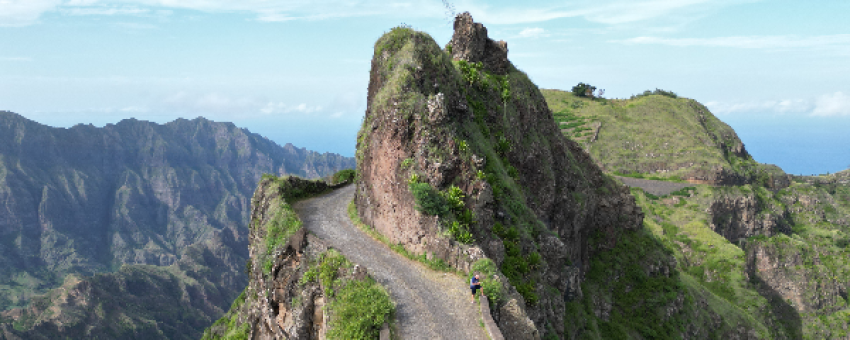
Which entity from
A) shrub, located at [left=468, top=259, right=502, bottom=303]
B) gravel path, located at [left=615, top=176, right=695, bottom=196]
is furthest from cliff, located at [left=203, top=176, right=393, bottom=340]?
gravel path, located at [left=615, top=176, right=695, bottom=196]

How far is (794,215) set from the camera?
112 m

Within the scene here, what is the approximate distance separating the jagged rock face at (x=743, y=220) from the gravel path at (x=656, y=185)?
8.04 metres

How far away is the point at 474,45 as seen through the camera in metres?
40.9

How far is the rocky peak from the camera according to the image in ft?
133

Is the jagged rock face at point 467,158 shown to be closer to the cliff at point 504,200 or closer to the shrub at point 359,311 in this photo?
the cliff at point 504,200

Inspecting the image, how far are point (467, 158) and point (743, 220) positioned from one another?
329ft

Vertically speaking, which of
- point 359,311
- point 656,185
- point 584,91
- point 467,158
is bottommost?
point 359,311

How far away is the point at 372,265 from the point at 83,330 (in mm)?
160488

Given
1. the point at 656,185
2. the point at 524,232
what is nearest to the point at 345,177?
the point at 524,232

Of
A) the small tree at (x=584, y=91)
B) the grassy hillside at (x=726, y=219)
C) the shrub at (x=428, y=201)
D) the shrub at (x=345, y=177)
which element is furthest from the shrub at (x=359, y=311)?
the small tree at (x=584, y=91)

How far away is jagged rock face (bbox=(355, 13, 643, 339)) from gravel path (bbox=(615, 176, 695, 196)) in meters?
68.8

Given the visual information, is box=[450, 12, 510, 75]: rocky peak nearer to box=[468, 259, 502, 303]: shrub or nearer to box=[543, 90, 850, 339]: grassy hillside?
box=[543, 90, 850, 339]: grassy hillside

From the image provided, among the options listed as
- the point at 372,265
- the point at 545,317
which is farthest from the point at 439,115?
the point at 545,317

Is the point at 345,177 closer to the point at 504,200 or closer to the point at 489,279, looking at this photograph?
the point at 504,200
